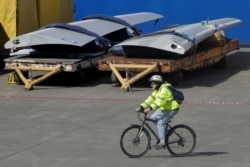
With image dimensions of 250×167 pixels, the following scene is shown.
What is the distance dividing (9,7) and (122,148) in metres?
13.3

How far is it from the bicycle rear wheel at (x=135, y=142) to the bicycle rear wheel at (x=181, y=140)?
0.39 m

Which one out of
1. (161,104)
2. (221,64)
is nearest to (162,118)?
(161,104)

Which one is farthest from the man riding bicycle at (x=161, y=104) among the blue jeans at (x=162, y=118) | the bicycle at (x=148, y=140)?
the bicycle at (x=148, y=140)

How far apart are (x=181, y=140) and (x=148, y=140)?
587 millimetres

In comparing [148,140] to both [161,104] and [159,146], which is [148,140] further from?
[161,104]

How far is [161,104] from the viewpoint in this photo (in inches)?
464

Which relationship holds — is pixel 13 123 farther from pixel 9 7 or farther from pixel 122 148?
pixel 9 7

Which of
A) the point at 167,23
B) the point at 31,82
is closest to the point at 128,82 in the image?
the point at 31,82

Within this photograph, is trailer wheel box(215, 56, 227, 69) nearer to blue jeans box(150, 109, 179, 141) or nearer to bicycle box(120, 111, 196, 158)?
bicycle box(120, 111, 196, 158)

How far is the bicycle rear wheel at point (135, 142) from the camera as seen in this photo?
12.0m

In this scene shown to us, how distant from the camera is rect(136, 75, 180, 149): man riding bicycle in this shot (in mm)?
11766

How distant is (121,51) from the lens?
20750 millimetres

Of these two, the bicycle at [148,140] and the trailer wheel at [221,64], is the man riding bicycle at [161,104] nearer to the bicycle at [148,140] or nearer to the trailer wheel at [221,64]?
the bicycle at [148,140]

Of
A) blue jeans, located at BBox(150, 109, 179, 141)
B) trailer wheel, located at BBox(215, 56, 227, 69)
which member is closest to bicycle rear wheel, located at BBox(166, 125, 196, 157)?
blue jeans, located at BBox(150, 109, 179, 141)
